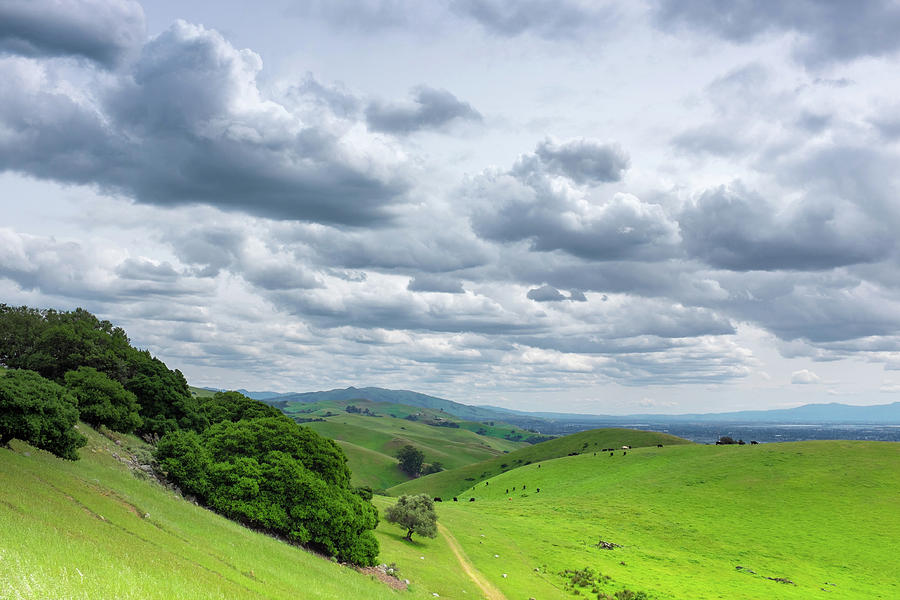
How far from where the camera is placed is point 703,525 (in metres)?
92.4

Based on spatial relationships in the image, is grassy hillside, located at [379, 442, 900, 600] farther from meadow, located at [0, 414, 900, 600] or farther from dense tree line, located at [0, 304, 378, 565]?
dense tree line, located at [0, 304, 378, 565]

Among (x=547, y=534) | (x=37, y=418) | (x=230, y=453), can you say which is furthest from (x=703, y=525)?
(x=37, y=418)

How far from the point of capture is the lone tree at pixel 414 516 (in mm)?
67062

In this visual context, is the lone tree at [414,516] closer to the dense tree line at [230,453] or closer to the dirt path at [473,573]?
the dirt path at [473,573]

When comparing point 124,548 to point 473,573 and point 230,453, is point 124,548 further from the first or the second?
point 473,573

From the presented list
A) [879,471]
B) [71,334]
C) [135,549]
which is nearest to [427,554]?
[135,549]

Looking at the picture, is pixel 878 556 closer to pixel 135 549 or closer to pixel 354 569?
pixel 354 569

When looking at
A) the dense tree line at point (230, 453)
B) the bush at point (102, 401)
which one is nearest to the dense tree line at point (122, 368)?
the dense tree line at point (230, 453)

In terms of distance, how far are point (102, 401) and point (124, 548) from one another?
155 ft

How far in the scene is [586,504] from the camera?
10644 centimetres

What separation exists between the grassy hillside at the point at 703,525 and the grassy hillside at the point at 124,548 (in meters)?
20.0

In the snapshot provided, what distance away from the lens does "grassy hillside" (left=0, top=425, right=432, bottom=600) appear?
18.6 metres

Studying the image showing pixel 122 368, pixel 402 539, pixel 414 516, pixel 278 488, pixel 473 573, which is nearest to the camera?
pixel 278 488

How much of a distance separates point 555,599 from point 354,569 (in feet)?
68.5
